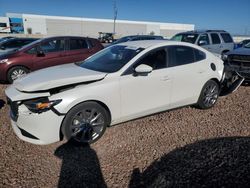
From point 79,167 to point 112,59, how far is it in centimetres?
207

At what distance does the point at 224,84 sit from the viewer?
5.45m

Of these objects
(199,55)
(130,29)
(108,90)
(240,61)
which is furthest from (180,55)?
(130,29)

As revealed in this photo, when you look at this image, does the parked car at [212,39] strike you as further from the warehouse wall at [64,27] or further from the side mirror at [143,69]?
the warehouse wall at [64,27]

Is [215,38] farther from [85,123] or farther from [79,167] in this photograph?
[79,167]

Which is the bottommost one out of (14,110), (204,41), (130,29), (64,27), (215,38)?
(14,110)

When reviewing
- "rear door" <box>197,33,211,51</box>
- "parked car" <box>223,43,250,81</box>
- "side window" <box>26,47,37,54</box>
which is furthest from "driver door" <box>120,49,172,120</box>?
"rear door" <box>197,33,211,51</box>

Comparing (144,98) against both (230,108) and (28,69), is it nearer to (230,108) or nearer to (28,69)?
(230,108)

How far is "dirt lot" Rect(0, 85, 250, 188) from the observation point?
2686mm

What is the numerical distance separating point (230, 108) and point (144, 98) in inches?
98.1

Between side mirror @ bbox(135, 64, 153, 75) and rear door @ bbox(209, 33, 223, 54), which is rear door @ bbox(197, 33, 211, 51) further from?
side mirror @ bbox(135, 64, 153, 75)

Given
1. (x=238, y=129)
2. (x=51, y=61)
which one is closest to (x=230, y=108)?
(x=238, y=129)

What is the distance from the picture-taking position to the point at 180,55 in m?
4.42

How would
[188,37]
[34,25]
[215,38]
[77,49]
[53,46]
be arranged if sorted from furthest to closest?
[34,25] < [188,37] < [215,38] < [77,49] < [53,46]

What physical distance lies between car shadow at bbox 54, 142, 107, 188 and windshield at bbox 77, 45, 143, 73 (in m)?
1.37
